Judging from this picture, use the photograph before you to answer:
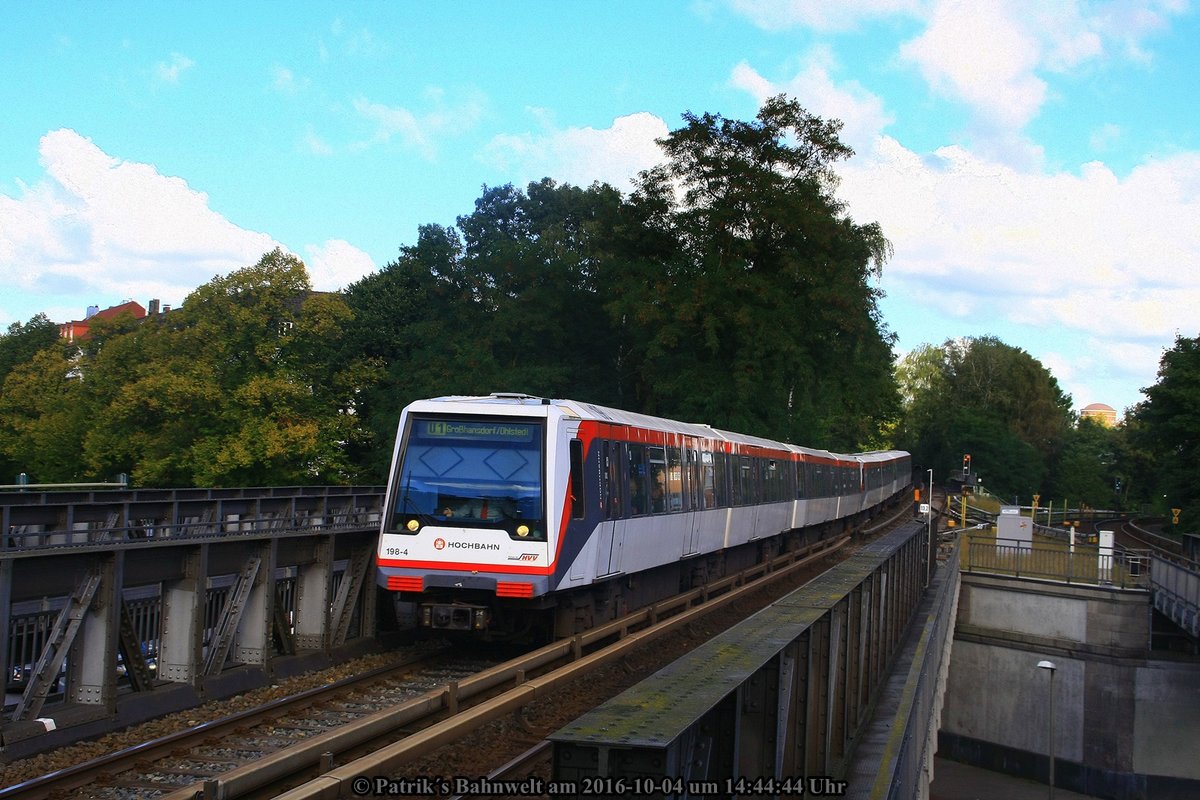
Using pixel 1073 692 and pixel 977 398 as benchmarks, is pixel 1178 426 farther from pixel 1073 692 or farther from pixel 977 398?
pixel 977 398

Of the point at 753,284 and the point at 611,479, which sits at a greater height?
the point at 753,284

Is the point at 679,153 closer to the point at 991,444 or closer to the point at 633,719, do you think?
the point at 633,719

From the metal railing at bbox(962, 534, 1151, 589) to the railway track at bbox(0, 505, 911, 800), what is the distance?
26230 mm

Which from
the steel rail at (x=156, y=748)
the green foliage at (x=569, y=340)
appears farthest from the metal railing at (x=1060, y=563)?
the steel rail at (x=156, y=748)

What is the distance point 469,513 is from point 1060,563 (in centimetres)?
2874

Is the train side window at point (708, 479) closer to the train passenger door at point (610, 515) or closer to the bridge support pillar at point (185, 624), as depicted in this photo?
the train passenger door at point (610, 515)


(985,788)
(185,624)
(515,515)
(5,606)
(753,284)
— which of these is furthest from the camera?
(753,284)

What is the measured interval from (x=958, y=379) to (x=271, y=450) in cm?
8526

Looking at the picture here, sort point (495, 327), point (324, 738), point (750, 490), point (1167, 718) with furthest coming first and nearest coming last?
point (495, 327), point (1167, 718), point (750, 490), point (324, 738)

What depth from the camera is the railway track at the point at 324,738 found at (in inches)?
272

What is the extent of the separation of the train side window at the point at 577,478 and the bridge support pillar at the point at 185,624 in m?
4.52

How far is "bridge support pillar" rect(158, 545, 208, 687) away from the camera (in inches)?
447

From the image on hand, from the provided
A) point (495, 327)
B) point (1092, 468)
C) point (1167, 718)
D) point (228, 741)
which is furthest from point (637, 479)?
point (1092, 468)

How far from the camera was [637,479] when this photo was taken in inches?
687
